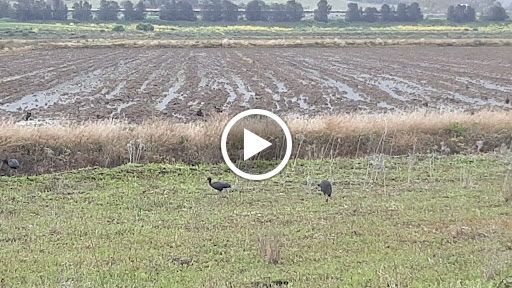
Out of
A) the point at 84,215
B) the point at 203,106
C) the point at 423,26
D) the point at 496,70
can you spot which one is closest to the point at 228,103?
the point at 203,106

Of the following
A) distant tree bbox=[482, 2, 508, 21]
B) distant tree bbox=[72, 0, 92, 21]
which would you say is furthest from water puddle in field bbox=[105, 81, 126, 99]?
distant tree bbox=[482, 2, 508, 21]

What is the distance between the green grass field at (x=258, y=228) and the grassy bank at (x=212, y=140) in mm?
1509

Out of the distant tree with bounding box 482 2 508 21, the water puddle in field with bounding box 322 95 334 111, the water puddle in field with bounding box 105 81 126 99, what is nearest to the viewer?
the water puddle in field with bounding box 322 95 334 111

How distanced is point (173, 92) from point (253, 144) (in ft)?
49.3

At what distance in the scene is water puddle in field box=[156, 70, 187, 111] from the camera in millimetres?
25542

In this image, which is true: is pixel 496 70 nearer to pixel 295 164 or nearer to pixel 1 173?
pixel 295 164

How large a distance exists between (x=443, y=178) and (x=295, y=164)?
303 centimetres

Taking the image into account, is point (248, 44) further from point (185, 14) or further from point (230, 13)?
point (185, 14)

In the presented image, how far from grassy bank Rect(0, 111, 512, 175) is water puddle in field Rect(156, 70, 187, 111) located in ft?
29.0

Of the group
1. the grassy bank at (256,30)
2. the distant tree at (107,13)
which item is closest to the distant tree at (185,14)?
the grassy bank at (256,30)

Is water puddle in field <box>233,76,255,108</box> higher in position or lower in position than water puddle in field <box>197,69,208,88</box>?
higher

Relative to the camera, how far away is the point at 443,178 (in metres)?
12.9

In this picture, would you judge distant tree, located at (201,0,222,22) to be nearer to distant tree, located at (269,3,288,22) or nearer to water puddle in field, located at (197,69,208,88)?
distant tree, located at (269,3,288,22)
